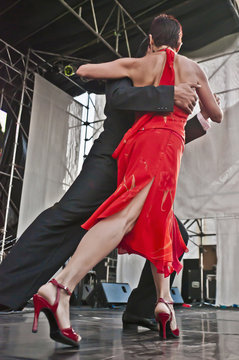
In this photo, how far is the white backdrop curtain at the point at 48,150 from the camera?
586 cm

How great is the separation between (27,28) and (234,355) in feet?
18.6

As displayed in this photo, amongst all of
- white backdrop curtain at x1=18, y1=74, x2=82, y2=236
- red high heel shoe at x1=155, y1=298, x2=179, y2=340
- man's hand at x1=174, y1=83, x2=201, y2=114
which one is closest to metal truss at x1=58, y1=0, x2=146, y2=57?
white backdrop curtain at x1=18, y1=74, x2=82, y2=236

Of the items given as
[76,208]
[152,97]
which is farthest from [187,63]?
[76,208]

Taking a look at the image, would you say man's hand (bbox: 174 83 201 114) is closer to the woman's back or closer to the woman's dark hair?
the woman's back

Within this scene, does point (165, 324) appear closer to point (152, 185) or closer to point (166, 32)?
point (152, 185)

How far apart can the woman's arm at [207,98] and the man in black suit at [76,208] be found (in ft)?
0.39

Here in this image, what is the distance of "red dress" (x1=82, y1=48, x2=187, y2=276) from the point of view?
1.05 meters

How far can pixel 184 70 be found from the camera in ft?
3.94

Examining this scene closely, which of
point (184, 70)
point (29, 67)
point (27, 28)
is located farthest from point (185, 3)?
point (184, 70)

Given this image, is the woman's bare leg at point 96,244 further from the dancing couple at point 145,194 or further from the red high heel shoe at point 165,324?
the red high heel shoe at point 165,324

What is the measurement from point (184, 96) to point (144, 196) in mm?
345

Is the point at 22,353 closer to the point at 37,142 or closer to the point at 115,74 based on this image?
the point at 115,74

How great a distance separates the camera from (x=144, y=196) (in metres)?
1.07

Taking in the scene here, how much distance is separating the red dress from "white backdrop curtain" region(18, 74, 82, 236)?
4.76 meters
